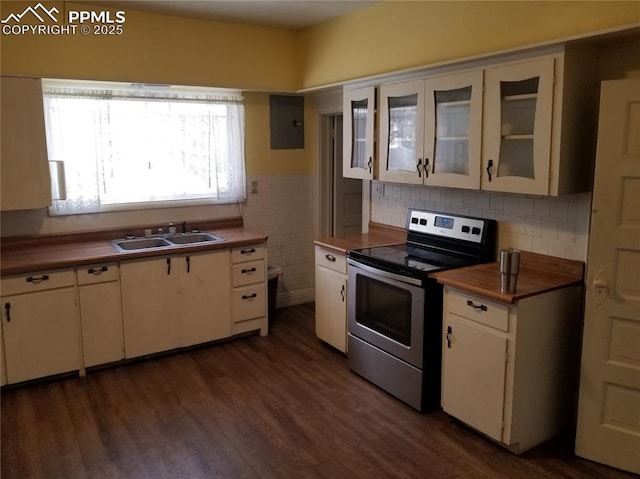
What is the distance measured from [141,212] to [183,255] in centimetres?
69

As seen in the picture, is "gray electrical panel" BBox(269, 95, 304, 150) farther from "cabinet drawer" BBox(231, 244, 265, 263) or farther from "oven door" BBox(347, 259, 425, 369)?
"oven door" BBox(347, 259, 425, 369)

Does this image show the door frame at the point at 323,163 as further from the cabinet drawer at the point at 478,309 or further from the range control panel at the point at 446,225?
the cabinet drawer at the point at 478,309

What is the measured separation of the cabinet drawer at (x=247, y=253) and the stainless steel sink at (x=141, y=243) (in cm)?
51

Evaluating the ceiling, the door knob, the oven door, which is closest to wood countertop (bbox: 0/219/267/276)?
the oven door

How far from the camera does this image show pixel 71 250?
393 cm

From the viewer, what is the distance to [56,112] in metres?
4.01

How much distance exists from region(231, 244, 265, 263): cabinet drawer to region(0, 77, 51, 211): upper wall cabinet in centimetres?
142

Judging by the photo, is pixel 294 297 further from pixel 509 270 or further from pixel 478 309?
pixel 509 270

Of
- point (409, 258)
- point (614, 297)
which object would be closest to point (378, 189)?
point (409, 258)

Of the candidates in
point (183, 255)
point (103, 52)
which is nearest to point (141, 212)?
point (183, 255)

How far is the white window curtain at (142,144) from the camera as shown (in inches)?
161

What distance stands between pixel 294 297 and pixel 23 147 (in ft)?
9.09

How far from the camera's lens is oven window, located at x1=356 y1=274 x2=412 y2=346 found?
10.8 feet

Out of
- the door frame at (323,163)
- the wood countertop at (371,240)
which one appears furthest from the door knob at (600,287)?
the door frame at (323,163)
